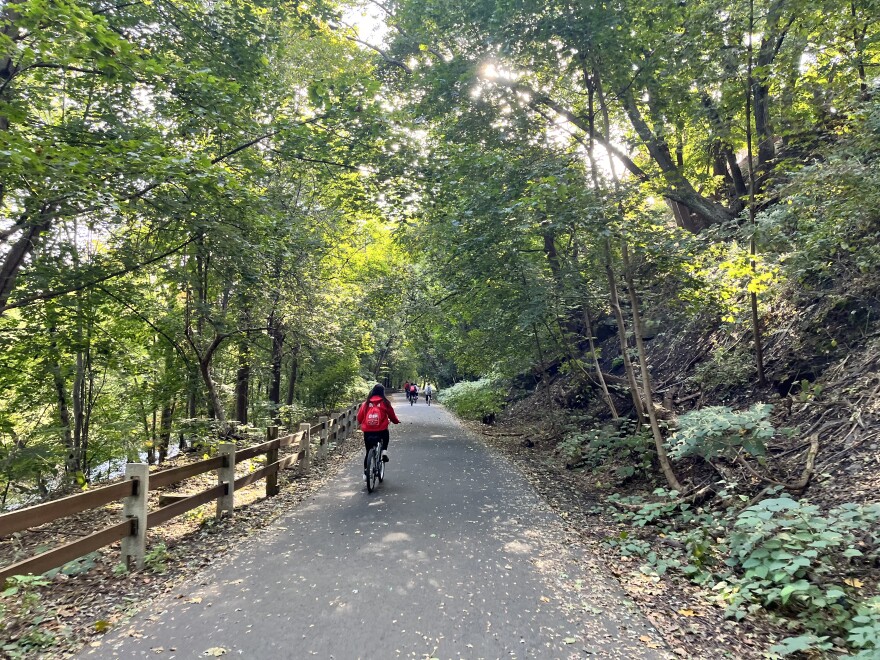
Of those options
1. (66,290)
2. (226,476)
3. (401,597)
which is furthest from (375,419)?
(66,290)

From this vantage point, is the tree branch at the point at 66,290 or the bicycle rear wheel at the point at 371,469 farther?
the bicycle rear wheel at the point at 371,469

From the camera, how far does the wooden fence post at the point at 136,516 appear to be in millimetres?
4605

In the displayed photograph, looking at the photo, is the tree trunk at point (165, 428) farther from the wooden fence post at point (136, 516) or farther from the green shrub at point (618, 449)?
the green shrub at point (618, 449)

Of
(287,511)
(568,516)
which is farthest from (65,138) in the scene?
(568,516)

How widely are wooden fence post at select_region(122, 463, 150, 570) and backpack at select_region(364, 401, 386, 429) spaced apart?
3.99 meters

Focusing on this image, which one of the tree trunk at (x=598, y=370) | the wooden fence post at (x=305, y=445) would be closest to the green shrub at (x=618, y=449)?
the tree trunk at (x=598, y=370)

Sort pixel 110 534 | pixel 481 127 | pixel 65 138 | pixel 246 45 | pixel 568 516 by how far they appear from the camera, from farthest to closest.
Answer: pixel 481 127
pixel 246 45
pixel 568 516
pixel 65 138
pixel 110 534

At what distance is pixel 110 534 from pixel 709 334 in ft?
38.7

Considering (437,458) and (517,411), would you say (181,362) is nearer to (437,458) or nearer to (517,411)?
(437,458)

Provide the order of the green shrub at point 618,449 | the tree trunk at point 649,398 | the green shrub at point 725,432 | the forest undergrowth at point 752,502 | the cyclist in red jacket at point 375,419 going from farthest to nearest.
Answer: the green shrub at point 618,449
the cyclist in red jacket at point 375,419
the tree trunk at point 649,398
the green shrub at point 725,432
the forest undergrowth at point 752,502

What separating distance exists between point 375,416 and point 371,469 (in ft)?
2.90

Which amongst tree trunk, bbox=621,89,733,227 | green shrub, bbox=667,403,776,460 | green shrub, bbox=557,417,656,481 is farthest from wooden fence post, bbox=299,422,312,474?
tree trunk, bbox=621,89,733,227

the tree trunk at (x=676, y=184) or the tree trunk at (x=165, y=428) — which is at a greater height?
the tree trunk at (x=676, y=184)

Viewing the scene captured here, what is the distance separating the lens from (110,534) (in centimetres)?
435
